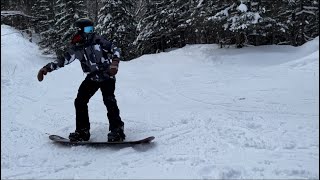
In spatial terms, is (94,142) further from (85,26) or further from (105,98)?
(85,26)

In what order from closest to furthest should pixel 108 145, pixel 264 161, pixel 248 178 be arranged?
1. pixel 248 178
2. pixel 264 161
3. pixel 108 145

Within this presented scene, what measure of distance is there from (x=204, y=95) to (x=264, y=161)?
4.66 meters

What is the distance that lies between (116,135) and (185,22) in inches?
707

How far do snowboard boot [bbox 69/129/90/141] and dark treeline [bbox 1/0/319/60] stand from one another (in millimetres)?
5492

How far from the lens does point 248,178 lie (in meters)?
4.20

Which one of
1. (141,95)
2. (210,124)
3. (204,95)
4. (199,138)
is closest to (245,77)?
(204,95)

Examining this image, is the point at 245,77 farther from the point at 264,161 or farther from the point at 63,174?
the point at 63,174

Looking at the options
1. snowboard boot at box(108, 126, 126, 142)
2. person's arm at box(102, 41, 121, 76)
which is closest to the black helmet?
person's arm at box(102, 41, 121, 76)

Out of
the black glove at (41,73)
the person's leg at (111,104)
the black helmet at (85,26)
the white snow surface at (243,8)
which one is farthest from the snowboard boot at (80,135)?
the white snow surface at (243,8)

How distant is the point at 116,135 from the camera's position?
19.2 feet

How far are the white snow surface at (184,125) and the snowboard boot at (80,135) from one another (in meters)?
0.20

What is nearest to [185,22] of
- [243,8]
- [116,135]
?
[243,8]

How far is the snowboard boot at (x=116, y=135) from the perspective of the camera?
5.82 meters

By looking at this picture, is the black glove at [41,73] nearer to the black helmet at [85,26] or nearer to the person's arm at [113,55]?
the black helmet at [85,26]
